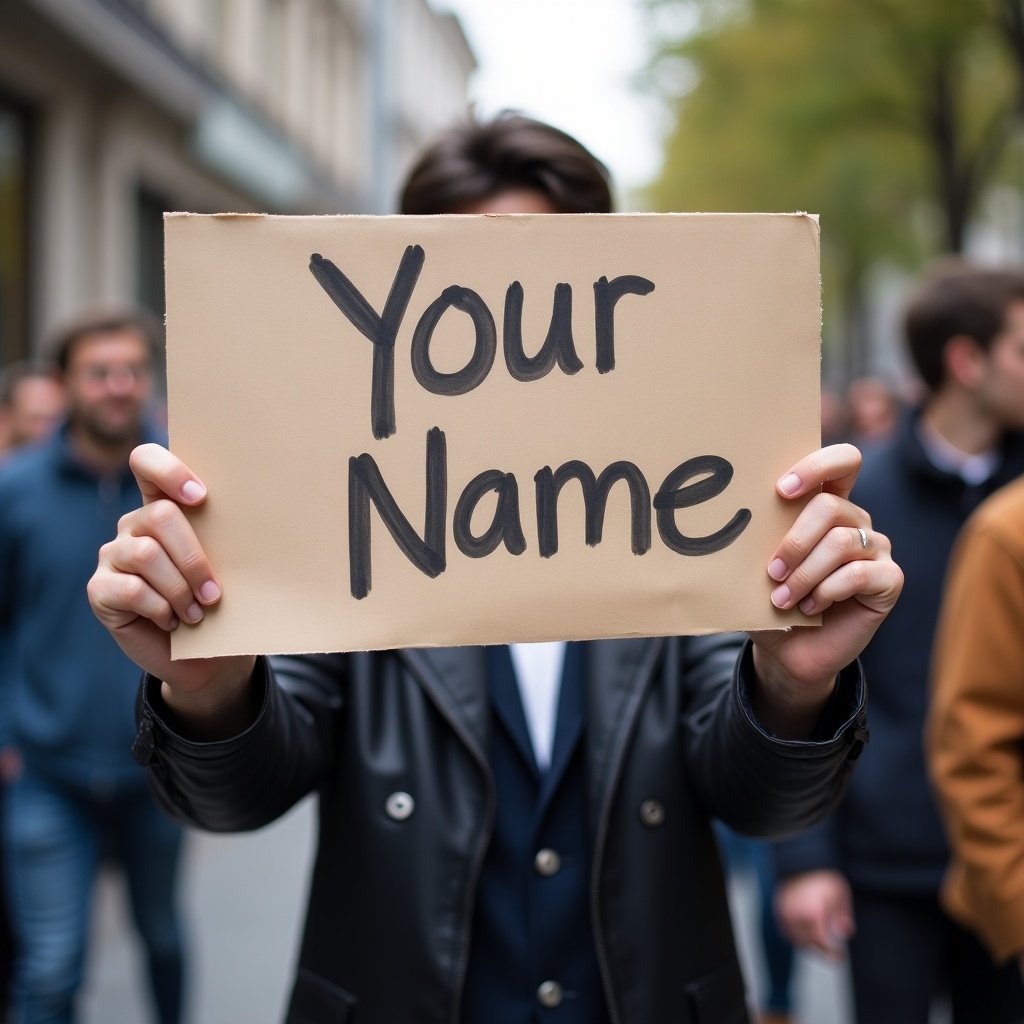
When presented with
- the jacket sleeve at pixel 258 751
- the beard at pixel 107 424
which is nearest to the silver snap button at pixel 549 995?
the jacket sleeve at pixel 258 751

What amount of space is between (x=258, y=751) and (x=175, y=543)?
0.33 metres

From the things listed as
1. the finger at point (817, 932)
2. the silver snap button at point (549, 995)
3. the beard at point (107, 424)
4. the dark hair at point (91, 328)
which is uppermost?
the dark hair at point (91, 328)

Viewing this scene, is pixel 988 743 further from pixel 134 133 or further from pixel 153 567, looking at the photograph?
pixel 134 133

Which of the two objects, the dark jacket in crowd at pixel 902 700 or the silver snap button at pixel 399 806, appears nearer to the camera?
the silver snap button at pixel 399 806

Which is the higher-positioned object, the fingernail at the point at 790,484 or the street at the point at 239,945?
the fingernail at the point at 790,484

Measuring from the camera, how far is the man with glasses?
11.9 feet

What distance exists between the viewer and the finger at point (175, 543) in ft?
4.51

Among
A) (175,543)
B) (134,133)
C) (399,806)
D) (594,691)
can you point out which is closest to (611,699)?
(594,691)

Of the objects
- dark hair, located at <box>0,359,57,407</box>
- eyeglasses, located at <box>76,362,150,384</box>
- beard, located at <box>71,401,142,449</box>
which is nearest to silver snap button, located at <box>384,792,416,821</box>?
beard, located at <box>71,401,142,449</box>

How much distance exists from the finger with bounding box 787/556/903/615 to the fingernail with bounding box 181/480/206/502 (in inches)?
26.1

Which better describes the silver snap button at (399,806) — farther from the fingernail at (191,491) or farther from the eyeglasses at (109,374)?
the eyeglasses at (109,374)

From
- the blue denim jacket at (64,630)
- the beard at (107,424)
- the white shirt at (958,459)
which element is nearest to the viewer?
the white shirt at (958,459)

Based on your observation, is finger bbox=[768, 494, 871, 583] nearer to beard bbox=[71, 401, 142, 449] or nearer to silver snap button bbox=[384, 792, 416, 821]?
silver snap button bbox=[384, 792, 416, 821]

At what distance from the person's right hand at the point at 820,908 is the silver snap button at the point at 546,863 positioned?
1242mm
